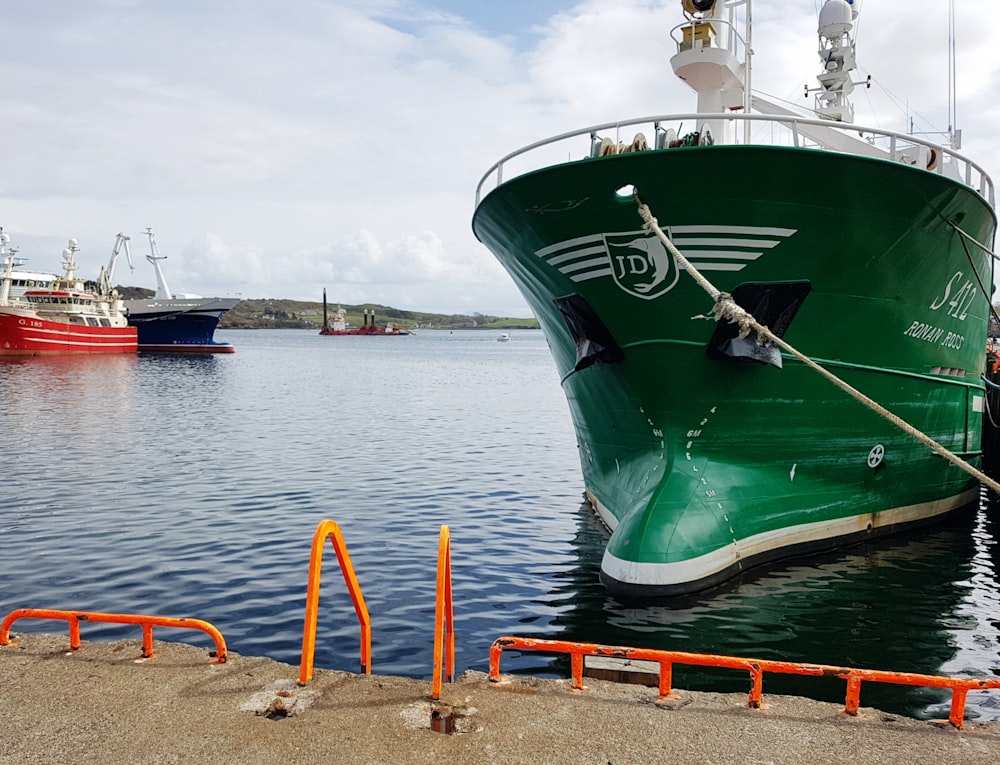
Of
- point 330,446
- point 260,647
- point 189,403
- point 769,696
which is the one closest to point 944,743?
point 769,696

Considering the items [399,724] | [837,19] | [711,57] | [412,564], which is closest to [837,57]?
[837,19]

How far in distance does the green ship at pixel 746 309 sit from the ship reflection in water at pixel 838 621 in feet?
1.03

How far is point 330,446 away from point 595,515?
981 centimetres

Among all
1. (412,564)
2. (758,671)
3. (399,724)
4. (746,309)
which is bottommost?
(412,564)

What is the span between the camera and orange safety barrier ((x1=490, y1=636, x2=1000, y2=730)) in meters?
4.56

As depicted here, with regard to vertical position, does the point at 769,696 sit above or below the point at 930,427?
below

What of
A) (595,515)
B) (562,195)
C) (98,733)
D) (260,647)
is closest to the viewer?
(98,733)

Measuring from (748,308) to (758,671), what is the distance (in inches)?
185

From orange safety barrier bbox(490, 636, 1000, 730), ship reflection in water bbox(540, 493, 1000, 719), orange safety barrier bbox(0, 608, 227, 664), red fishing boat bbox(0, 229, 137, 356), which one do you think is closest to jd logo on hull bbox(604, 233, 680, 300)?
ship reflection in water bbox(540, 493, 1000, 719)

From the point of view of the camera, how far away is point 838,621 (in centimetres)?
818

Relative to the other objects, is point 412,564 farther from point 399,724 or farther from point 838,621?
point 399,724

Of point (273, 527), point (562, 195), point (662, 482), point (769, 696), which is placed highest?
point (562, 195)

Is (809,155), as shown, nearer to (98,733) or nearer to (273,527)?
(98,733)

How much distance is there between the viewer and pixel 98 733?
14.3 feet
